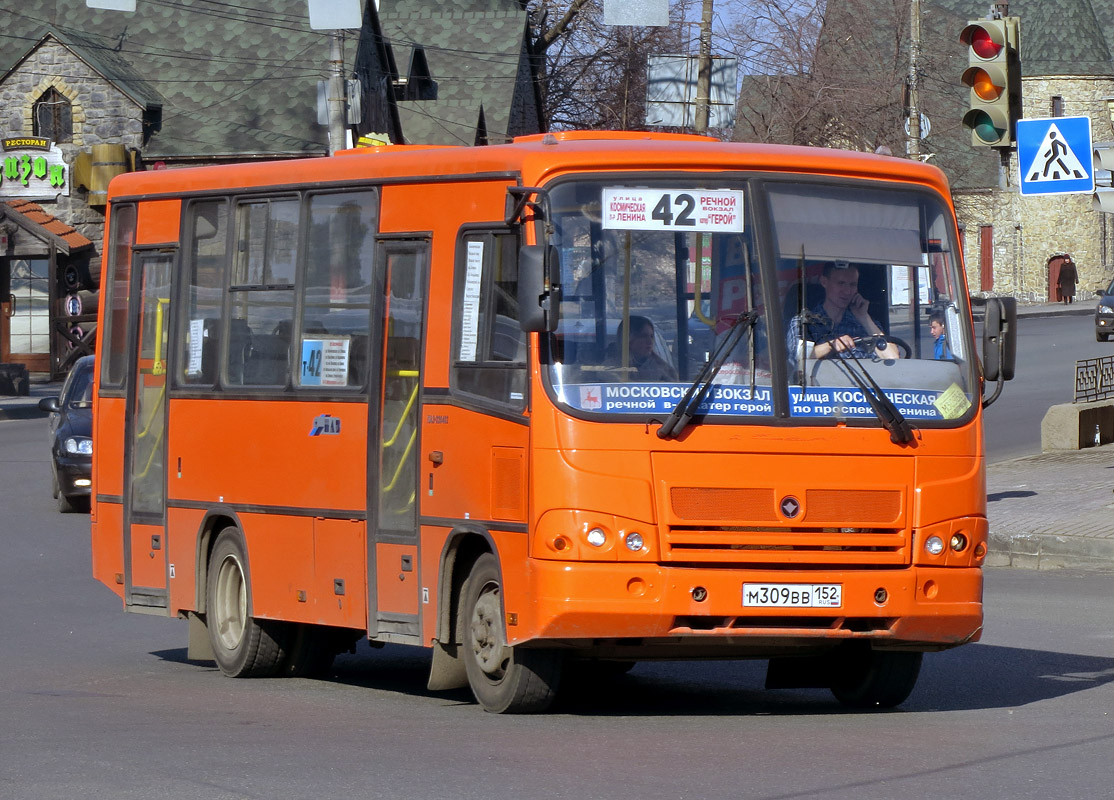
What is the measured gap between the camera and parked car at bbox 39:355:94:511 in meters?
20.8

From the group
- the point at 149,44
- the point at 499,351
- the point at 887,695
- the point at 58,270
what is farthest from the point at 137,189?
the point at 149,44

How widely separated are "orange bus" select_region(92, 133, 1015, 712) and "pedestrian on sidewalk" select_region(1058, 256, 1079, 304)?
7198 cm

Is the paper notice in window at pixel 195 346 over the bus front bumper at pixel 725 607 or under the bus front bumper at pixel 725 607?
over

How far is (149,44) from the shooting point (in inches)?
1940

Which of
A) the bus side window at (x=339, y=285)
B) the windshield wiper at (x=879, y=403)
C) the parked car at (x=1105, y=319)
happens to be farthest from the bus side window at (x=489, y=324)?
the parked car at (x=1105, y=319)

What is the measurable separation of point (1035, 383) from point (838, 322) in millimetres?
28049

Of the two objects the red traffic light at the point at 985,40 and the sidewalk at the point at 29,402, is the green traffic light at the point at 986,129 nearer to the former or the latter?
the red traffic light at the point at 985,40

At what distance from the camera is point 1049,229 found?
280 feet

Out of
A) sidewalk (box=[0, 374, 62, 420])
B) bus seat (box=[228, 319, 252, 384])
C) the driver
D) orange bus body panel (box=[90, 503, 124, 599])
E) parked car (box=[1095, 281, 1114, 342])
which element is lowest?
orange bus body panel (box=[90, 503, 124, 599])

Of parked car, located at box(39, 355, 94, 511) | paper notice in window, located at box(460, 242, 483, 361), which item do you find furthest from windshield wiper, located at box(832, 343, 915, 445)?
parked car, located at box(39, 355, 94, 511)

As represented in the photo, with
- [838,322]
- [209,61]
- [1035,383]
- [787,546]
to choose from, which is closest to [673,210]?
[838,322]

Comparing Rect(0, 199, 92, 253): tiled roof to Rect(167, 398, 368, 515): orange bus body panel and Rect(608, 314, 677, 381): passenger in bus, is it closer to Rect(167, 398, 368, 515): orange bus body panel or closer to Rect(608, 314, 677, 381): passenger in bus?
Rect(167, 398, 368, 515): orange bus body panel

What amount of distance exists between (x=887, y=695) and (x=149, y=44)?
140 feet

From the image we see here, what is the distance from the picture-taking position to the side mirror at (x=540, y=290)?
8.30 meters
